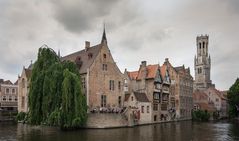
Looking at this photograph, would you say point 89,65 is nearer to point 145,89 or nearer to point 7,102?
point 145,89

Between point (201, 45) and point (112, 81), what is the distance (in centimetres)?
9499

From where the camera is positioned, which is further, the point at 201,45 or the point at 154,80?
the point at 201,45

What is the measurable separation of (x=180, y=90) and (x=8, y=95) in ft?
158

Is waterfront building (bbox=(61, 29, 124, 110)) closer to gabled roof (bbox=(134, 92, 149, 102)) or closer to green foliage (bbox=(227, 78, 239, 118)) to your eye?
gabled roof (bbox=(134, 92, 149, 102))

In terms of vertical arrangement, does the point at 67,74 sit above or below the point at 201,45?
below

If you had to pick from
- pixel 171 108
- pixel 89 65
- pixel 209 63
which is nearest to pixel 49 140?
pixel 89 65

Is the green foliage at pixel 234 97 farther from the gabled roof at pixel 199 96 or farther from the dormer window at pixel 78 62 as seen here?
the dormer window at pixel 78 62

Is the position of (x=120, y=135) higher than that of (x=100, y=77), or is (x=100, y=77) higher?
(x=100, y=77)

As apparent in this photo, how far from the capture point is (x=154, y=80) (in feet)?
218

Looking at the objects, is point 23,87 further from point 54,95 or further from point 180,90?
point 180,90

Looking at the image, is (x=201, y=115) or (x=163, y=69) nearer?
(x=163, y=69)

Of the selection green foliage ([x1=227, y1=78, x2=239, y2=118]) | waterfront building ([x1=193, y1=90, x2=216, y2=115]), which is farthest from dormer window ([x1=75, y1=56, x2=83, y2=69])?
waterfront building ([x1=193, y1=90, x2=216, y2=115])

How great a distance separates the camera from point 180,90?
8131 centimetres

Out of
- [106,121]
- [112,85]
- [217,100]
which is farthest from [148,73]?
[217,100]
